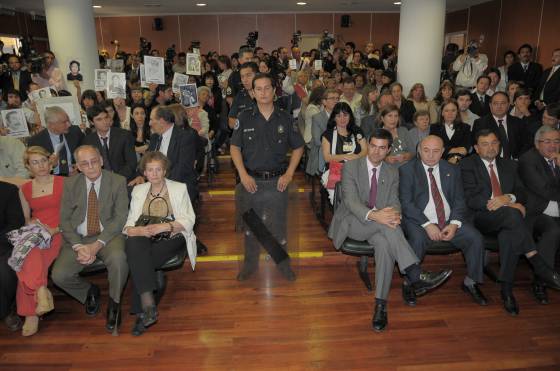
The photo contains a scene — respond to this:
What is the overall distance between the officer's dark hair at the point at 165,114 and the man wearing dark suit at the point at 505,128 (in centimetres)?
327

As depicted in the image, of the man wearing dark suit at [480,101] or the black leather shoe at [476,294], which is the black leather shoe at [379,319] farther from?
the man wearing dark suit at [480,101]

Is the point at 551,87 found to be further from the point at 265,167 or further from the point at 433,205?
the point at 265,167

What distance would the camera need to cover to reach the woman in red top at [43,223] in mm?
2992

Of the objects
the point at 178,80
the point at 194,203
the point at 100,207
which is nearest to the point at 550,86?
the point at 178,80

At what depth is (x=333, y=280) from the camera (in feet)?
12.1

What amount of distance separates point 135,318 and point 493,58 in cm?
1164

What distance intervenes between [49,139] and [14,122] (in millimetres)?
751

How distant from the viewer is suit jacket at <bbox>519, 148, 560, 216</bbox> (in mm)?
3541

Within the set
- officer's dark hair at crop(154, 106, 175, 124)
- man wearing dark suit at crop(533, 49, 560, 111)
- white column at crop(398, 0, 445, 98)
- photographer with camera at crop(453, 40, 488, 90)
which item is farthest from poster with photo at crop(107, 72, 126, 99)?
man wearing dark suit at crop(533, 49, 560, 111)

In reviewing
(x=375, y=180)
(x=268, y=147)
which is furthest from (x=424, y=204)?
(x=268, y=147)

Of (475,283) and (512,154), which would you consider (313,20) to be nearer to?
(512,154)

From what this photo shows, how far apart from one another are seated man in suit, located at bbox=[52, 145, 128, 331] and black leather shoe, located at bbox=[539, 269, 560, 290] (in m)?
3.23

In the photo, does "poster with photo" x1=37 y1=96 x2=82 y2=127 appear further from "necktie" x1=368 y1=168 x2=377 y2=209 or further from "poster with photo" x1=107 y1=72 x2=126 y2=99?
"necktie" x1=368 y1=168 x2=377 y2=209

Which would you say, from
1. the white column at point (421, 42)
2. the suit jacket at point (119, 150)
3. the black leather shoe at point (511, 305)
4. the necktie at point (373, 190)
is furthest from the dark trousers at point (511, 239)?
the white column at point (421, 42)
